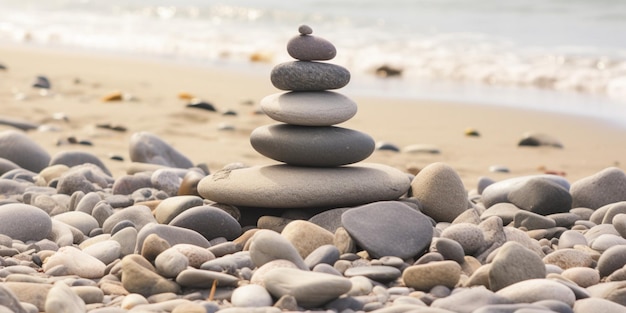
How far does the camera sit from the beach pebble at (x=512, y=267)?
3443 mm

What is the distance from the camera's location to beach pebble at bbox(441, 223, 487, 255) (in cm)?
392

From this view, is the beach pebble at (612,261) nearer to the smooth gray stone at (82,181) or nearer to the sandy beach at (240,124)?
the sandy beach at (240,124)

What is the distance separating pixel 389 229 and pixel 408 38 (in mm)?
12072

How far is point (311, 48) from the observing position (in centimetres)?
456

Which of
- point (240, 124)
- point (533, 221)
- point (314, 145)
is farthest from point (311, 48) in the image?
point (240, 124)

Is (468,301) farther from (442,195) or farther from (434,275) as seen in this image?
(442,195)

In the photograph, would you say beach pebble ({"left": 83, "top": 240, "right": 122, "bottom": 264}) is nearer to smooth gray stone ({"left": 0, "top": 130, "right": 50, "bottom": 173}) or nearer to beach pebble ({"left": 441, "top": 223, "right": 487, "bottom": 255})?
beach pebble ({"left": 441, "top": 223, "right": 487, "bottom": 255})

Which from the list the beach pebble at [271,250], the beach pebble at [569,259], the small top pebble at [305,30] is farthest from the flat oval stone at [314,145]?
the beach pebble at [569,259]

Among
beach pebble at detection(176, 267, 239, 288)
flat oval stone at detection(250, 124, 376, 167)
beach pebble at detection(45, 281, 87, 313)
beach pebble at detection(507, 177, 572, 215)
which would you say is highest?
flat oval stone at detection(250, 124, 376, 167)

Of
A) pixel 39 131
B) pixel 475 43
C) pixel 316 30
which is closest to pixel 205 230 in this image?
pixel 39 131

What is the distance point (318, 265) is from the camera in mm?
3582

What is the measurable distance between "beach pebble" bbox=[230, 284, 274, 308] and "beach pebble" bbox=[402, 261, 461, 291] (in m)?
0.58

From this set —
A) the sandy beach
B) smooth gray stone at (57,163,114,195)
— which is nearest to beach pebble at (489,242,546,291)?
the sandy beach

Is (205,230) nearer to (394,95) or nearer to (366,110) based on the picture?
(366,110)
